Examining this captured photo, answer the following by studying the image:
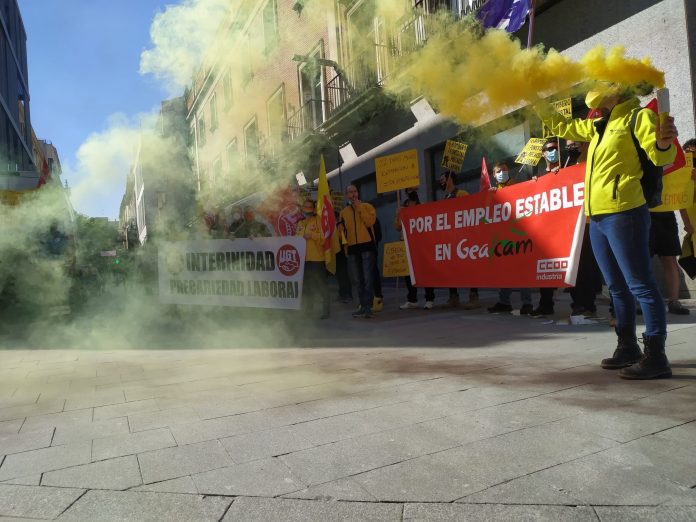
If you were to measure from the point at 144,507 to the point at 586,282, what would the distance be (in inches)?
204

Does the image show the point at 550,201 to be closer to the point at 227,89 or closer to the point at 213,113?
the point at 227,89

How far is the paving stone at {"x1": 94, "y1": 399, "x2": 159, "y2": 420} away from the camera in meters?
3.17

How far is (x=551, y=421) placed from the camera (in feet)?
8.71

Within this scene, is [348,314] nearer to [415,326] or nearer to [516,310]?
[415,326]

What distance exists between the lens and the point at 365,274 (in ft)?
25.4

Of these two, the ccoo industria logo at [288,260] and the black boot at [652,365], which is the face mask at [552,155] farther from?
the ccoo industria logo at [288,260]

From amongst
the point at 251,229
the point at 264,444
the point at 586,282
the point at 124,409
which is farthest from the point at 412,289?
the point at 264,444

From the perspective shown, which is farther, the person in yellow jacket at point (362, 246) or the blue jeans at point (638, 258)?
the person in yellow jacket at point (362, 246)

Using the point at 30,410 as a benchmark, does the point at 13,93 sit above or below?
above

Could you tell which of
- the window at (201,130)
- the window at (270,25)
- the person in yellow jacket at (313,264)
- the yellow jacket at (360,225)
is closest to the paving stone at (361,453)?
the person in yellow jacket at (313,264)

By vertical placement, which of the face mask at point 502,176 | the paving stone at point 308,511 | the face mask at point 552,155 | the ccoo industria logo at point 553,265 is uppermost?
the face mask at point 552,155

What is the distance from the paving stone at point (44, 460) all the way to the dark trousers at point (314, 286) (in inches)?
196

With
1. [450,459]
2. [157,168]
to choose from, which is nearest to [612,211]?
[450,459]

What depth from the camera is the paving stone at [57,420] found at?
3.01 metres
